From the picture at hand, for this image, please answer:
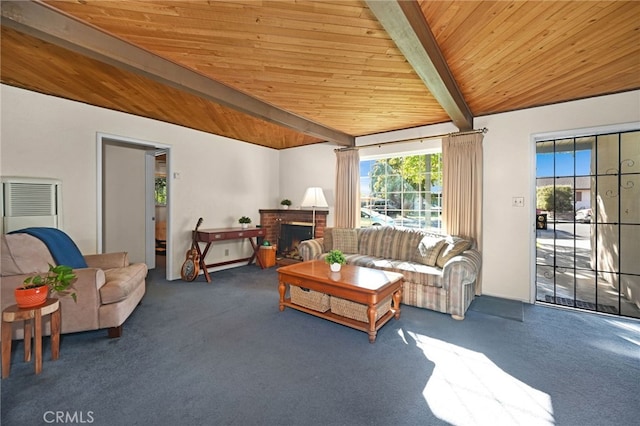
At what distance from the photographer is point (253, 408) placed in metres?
1.55

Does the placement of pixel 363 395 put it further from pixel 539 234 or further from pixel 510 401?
pixel 539 234

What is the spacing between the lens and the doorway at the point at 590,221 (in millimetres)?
3033

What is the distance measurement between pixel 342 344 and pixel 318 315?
538 mm

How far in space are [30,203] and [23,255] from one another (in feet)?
3.45

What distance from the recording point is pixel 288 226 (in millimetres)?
5527

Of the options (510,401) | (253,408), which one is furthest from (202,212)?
(510,401)

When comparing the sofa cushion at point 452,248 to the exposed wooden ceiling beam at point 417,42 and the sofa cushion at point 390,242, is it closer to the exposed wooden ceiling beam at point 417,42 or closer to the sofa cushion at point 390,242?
the sofa cushion at point 390,242

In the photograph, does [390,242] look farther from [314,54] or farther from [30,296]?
[30,296]

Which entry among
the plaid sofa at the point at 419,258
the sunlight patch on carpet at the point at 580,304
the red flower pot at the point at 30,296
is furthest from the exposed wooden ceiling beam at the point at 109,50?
the sunlight patch on carpet at the point at 580,304

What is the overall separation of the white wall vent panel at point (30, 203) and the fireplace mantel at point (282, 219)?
2.99 metres

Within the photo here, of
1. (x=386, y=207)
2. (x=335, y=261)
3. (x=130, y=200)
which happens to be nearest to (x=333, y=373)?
(x=335, y=261)

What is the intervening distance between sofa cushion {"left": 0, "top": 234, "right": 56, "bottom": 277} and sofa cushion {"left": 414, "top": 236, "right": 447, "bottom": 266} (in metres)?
3.82

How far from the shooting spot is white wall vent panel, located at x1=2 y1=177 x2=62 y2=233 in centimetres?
273

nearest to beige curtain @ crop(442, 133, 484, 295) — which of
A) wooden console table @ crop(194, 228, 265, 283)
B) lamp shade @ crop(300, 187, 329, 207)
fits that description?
lamp shade @ crop(300, 187, 329, 207)
